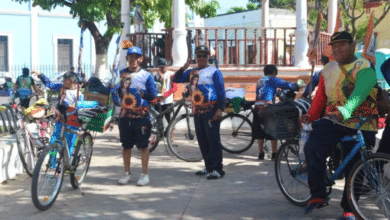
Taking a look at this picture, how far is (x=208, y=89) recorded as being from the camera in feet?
26.3

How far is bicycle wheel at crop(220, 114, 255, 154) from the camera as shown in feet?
33.9

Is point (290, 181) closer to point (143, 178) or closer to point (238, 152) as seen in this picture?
point (143, 178)

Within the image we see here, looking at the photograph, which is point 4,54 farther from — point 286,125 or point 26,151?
point 286,125

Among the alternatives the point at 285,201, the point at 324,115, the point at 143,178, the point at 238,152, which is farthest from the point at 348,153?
the point at 238,152

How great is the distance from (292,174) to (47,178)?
259cm

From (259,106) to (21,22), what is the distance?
26466 mm

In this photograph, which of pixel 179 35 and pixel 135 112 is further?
pixel 179 35

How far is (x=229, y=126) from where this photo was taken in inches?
412

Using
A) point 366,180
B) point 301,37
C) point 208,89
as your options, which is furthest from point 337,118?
point 301,37

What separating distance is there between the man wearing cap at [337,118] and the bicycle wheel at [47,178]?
2641 millimetres

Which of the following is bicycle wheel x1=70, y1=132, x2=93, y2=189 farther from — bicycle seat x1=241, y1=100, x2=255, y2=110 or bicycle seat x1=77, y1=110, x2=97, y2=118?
bicycle seat x1=241, y1=100, x2=255, y2=110

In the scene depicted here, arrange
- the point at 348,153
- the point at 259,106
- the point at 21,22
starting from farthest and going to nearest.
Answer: the point at 21,22 < the point at 259,106 < the point at 348,153

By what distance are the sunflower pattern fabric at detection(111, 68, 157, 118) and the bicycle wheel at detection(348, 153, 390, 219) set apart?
10.0ft

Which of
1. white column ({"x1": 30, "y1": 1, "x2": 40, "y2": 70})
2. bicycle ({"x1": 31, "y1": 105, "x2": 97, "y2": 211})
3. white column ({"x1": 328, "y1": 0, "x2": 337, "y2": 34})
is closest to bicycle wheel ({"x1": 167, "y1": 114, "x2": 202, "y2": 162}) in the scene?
bicycle ({"x1": 31, "y1": 105, "x2": 97, "y2": 211})
